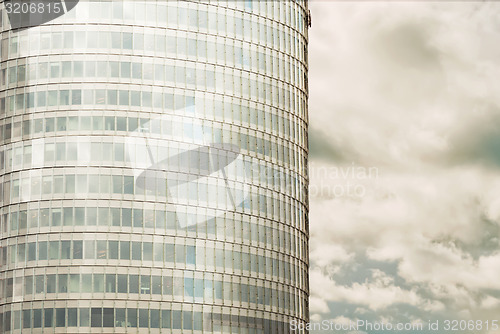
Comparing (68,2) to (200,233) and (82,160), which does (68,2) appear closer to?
(82,160)

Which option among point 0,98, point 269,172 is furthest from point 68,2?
point 269,172

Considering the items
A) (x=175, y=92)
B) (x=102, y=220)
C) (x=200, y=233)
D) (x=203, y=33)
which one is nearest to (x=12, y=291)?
(x=102, y=220)

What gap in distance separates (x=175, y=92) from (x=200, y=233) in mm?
20252

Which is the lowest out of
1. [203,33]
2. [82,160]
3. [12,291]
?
[12,291]

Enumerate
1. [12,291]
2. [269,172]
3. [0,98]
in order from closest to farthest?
1. [12,291]
2. [0,98]
3. [269,172]

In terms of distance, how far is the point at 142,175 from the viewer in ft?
417

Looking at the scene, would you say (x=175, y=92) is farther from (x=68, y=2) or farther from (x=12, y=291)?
(x=12, y=291)

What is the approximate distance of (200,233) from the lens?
129750 millimetres

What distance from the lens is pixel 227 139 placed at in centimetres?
13600

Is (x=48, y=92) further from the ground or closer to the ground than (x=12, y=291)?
further from the ground

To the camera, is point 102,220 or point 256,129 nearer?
point 102,220

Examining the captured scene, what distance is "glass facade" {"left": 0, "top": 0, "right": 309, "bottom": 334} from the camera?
124 meters

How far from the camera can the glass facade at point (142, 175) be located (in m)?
124

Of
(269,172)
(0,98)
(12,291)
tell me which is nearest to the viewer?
(12,291)
